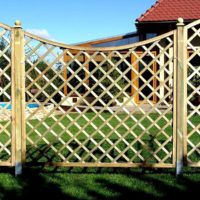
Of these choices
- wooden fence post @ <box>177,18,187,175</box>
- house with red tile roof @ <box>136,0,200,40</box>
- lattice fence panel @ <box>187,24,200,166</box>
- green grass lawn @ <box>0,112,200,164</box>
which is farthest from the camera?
house with red tile roof @ <box>136,0,200,40</box>

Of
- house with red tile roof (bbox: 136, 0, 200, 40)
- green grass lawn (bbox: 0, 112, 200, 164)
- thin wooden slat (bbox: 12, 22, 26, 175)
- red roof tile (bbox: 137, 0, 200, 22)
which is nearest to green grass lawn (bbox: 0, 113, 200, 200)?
green grass lawn (bbox: 0, 112, 200, 164)

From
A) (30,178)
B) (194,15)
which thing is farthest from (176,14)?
(30,178)

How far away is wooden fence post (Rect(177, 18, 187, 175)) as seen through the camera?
4.70 metres

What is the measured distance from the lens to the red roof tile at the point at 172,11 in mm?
14789

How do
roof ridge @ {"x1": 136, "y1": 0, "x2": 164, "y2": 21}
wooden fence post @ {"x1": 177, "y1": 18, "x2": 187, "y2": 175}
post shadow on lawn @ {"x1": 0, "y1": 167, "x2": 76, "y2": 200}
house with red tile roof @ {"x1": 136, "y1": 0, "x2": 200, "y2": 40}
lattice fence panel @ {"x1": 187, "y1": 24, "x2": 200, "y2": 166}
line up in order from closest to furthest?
post shadow on lawn @ {"x1": 0, "y1": 167, "x2": 76, "y2": 200}
wooden fence post @ {"x1": 177, "y1": 18, "x2": 187, "y2": 175}
lattice fence panel @ {"x1": 187, "y1": 24, "x2": 200, "y2": 166}
house with red tile roof @ {"x1": 136, "y1": 0, "x2": 200, "y2": 40}
roof ridge @ {"x1": 136, "y1": 0, "x2": 164, "y2": 21}

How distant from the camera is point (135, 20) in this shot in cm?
1499

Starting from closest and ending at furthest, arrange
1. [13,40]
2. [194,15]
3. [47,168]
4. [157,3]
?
[13,40], [47,168], [194,15], [157,3]

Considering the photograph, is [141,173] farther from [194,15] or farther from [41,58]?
[194,15]

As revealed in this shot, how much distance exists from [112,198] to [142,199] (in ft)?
0.97

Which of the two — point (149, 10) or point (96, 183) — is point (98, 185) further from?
point (149, 10)

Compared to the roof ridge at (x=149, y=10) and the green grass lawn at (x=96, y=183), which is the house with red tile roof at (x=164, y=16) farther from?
the green grass lawn at (x=96, y=183)

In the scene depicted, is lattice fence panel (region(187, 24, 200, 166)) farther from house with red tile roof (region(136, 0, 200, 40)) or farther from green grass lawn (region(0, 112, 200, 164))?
house with red tile roof (region(136, 0, 200, 40))

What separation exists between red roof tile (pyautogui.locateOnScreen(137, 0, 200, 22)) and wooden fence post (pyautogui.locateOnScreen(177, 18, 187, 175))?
10.2 m

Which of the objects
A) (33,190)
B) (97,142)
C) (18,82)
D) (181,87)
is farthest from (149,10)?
(33,190)
